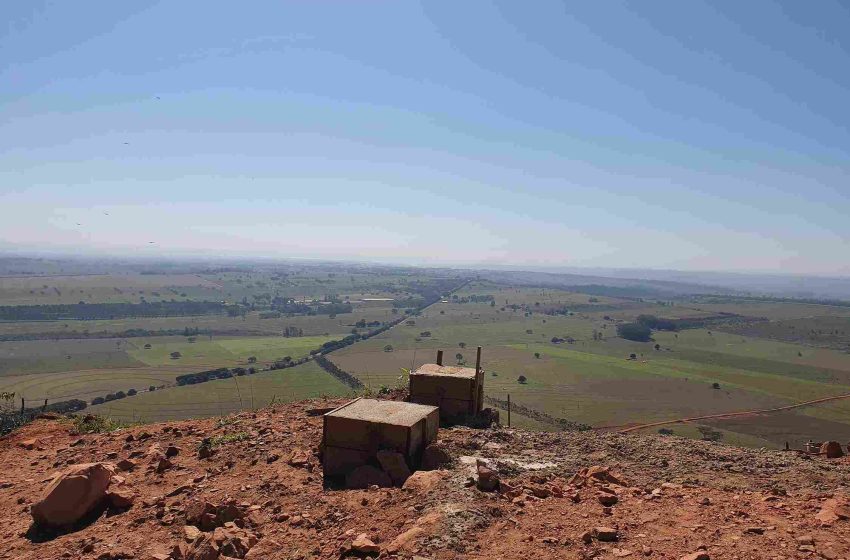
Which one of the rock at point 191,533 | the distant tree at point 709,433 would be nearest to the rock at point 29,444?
the rock at point 191,533

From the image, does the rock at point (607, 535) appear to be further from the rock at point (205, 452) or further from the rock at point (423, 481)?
the rock at point (205, 452)

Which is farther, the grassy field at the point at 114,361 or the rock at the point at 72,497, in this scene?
the grassy field at the point at 114,361

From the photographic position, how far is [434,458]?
9664 mm

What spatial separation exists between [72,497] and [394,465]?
5293 mm

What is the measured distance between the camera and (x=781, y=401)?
176 feet

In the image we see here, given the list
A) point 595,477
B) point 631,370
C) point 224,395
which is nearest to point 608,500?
point 595,477

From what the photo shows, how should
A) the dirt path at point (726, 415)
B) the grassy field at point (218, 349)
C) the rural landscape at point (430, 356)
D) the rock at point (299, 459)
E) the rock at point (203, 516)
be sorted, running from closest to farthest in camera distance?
1. the rock at point (203, 516)
2. the rock at point (299, 459)
3. the dirt path at point (726, 415)
4. the rural landscape at point (430, 356)
5. the grassy field at point (218, 349)

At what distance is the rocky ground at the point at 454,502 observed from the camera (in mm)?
6242

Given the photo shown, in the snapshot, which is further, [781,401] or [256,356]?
[256,356]

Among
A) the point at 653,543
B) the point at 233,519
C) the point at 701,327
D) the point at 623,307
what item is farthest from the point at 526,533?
the point at 623,307

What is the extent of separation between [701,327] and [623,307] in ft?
133

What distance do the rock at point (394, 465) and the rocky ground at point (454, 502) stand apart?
0.71 m

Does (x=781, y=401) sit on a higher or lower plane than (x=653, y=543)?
lower

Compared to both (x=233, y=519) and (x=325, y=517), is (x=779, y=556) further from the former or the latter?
(x=233, y=519)
